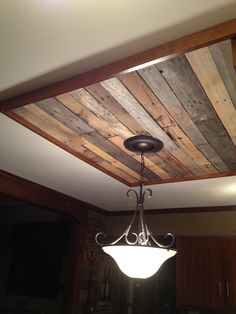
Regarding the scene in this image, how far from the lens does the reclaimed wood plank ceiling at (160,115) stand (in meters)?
1.23

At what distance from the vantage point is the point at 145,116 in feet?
5.21

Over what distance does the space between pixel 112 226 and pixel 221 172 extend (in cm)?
238

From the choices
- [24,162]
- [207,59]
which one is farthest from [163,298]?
[207,59]

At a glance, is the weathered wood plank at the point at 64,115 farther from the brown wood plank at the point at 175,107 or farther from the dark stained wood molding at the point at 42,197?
the dark stained wood molding at the point at 42,197

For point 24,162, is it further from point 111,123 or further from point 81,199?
point 81,199

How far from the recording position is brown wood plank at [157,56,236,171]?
1.20 meters

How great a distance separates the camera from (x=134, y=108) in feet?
4.99

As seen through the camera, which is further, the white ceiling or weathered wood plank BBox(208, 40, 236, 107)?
weathered wood plank BBox(208, 40, 236, 107)

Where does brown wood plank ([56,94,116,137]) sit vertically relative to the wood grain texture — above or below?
above

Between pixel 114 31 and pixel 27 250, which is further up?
pixel 114 31

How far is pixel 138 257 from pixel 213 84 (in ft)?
3.21

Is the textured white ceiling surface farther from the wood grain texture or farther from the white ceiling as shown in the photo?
the white ceiling

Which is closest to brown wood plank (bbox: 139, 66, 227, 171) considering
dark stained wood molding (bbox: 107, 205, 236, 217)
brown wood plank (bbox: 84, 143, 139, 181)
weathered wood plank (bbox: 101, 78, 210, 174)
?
weathered wood plank (bbox: 101, 78, 210, 174)

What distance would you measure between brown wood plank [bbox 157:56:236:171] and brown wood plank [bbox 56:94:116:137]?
50 centimetres
